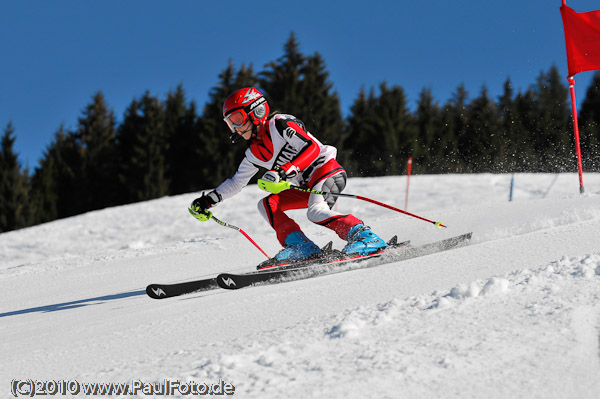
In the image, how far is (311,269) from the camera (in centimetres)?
451

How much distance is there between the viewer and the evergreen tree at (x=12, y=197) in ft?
94.5

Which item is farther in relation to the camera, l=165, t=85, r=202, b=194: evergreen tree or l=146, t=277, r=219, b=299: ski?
l=165, t=85, r=202, b=194: evergreen tree

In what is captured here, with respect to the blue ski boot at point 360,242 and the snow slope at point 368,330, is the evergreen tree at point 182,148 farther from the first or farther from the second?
the blue ski boot at point 360,242

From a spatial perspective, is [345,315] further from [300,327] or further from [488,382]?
[488,382]

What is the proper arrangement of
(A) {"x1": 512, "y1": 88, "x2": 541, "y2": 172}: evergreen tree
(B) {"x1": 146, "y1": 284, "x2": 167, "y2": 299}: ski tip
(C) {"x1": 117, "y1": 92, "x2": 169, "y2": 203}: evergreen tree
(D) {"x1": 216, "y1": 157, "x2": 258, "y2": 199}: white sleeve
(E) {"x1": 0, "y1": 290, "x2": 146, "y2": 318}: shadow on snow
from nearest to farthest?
(B) {"x1": 146, "y1": 284, "x2": 167, "y2": 299}: ski tip → (E) {"x1": 0, "y1": 290, "x2": 146, "y2": 318}: shadow on snow → (D) {"x1": 216, "y1": 157, "x2": 258, "y2": 199}: white sleeve → (A) {"x1": 512, "y1": 88, "x2": 541, "y2": 172}: evergreen tree → (C) {"x1": 117, "y1": 92, "x2": 169, "y2": 203}: evergreen tree

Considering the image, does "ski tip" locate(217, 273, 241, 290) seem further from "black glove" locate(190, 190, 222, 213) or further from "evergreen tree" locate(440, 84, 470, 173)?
"evergreen tree" locate(440, 84, 470, 173)

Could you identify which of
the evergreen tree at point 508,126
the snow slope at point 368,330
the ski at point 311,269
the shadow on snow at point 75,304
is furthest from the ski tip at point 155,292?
the evergreen tree at point 508,126

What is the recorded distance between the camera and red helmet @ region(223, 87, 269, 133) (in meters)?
4.75

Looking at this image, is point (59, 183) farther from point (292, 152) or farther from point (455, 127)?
point (292, 152)

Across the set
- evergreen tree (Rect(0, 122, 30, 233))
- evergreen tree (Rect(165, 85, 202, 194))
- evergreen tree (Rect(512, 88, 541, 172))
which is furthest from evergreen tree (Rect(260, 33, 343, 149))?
evergreen tree (Rect(0, 122, 30, 233))

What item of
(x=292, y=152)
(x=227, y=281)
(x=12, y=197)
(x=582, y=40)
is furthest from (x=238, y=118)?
(x=12, y=197)

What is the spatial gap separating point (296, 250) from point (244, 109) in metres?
1.29

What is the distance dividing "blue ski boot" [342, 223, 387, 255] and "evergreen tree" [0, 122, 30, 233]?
92.7 feet

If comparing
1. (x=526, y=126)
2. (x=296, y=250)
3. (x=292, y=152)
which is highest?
(x=526, y=126)
